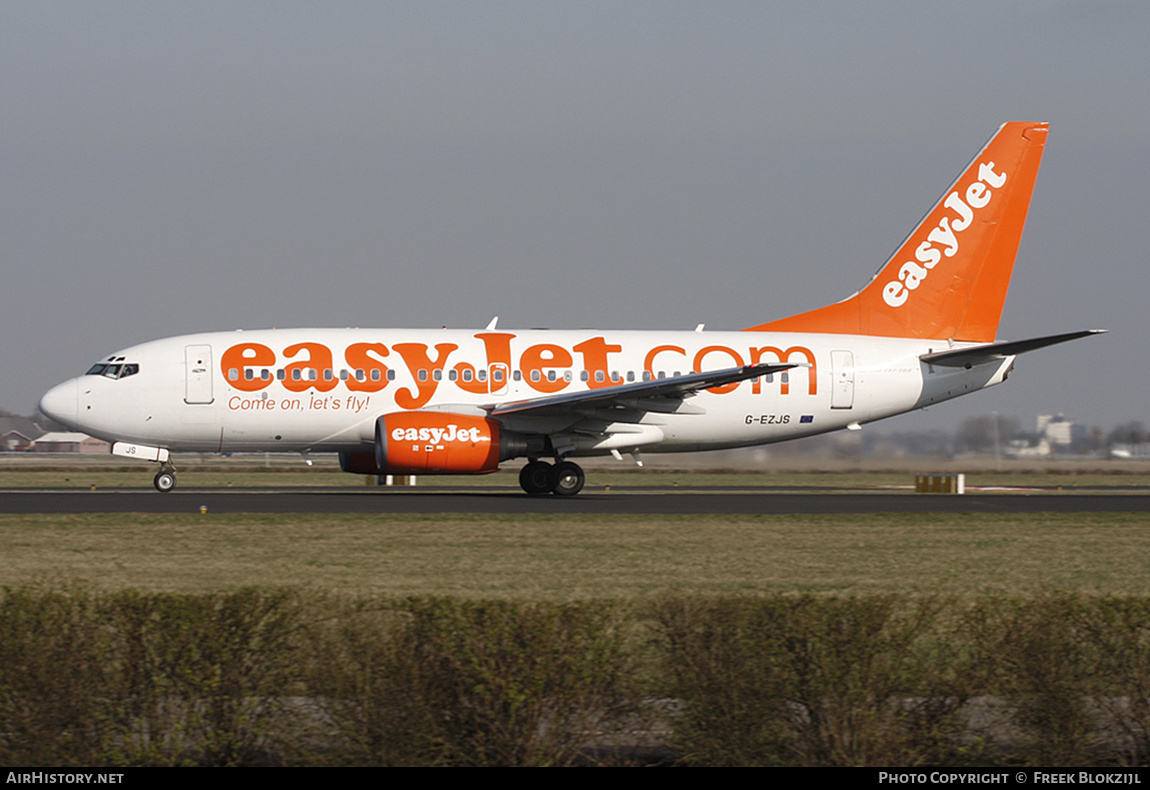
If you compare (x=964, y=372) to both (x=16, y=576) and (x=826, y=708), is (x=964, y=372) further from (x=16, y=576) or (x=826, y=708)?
(x=826, y=708)

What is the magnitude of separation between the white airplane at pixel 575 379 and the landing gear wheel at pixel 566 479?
0.04 meters

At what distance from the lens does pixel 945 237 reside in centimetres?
3597

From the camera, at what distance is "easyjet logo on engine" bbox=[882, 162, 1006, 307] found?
3581 cm

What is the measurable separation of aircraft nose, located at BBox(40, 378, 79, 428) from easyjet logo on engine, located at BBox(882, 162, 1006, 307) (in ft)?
73.1

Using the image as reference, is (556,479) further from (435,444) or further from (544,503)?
(435,444)

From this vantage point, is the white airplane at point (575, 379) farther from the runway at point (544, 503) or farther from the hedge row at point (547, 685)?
Result: the hedge row at point (547, 685)

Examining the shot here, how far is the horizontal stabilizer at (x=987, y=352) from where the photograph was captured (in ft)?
101

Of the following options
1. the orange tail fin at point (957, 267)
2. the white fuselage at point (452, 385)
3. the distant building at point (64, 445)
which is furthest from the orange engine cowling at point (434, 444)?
the distant building at point (64, 445)

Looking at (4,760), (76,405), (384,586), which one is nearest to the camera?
(4,760)

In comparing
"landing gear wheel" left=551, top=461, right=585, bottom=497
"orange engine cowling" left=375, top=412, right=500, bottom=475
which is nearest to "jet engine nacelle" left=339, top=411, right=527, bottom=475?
"orange engine cowling" left=375, top=412, right=500, bottom=475

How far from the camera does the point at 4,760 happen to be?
6742mm

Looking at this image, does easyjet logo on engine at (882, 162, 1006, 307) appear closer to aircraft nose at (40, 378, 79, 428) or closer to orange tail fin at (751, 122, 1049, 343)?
orange tail fin at (751, 122, 1049, 343)
